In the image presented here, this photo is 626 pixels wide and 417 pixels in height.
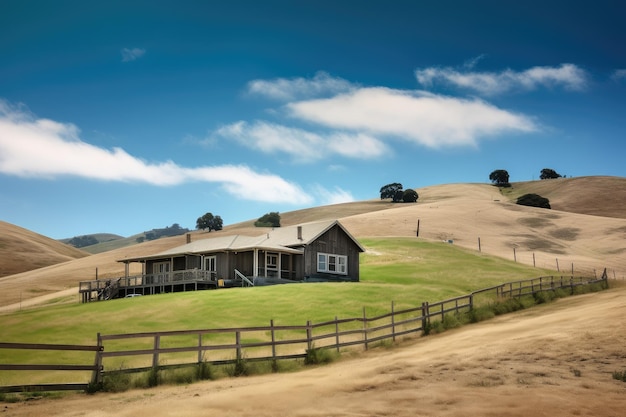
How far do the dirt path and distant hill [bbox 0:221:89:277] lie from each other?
11283 cm

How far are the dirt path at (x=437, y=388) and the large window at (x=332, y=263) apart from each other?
34.3 m

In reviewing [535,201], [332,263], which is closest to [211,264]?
[332,263]

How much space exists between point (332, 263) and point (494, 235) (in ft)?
160

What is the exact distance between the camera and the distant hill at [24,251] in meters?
124

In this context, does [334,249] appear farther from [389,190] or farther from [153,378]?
[389,190]

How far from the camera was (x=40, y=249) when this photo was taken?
5595 inches

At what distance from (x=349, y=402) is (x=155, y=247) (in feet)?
364

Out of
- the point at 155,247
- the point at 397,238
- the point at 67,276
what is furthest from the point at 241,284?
the point at 155,247

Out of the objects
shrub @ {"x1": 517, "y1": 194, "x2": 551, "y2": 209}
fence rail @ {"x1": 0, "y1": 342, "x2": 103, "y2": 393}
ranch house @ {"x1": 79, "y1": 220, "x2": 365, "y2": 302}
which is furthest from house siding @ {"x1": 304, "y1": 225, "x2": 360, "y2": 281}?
shrub @ {"x1": 517, "y1": 194, "x2": 551, "y2": 209}

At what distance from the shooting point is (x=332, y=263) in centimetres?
5869

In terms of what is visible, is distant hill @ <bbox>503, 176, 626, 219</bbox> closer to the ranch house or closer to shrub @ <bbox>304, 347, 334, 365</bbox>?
the ranch house

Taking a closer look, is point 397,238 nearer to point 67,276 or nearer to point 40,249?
point 67,276

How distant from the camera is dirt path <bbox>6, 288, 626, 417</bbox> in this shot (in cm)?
1405

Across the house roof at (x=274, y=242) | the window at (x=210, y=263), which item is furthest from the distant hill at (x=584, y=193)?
the window at (x=210, y=263)
